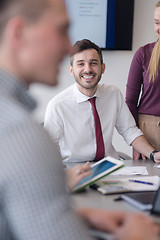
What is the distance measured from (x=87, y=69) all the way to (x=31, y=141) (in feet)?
5.93

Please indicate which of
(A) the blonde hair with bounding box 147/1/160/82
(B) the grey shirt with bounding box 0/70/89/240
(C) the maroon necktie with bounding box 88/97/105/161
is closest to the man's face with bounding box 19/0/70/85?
(B) the grey shirt with bounding box 0/70/89/240

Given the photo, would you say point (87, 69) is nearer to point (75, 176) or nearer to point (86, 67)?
point (86, 67)

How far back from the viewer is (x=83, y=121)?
2430 millimetres

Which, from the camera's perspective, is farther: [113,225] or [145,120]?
[145,120]

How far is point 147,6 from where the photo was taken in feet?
12.5

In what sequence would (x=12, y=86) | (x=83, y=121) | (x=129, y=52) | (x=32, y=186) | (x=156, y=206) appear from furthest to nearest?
1. (x=129, y=52)
2. (x=83, y=121)
3. (x=156, y=206)
4. (x=12, y=86)
5. (x=32, y=186)

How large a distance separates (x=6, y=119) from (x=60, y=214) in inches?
8.6

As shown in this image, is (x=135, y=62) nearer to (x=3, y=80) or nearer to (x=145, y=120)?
(x=145, y=120)

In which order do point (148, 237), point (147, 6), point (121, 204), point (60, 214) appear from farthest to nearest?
point (147, 6)
point (121, 204)
point (148, 237)
point (60, 214)

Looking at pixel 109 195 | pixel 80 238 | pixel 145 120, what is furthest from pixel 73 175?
pixel 145 120

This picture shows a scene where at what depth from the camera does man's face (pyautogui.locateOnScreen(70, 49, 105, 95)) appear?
248cm

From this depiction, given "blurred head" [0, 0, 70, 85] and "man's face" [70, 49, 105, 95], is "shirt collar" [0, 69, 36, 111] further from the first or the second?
"man's face" [70, 49, 105, 95]

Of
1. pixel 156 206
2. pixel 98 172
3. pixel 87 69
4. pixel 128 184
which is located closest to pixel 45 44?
pixel 156 206

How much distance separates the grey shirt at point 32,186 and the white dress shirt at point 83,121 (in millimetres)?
1537
